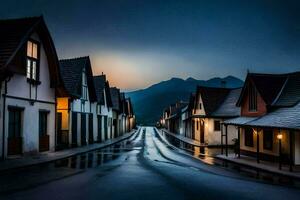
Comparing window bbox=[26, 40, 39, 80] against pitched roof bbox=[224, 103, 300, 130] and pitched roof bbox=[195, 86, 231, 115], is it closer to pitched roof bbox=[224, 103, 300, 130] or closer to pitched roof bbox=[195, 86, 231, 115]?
pitched roof bbox=[224, 103, 300, 130]

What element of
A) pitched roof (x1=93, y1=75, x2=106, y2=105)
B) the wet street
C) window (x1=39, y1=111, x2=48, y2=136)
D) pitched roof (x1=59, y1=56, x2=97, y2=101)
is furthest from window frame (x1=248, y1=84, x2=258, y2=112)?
pitched roof (x1=93, y1=75, x2=106, y2=105)

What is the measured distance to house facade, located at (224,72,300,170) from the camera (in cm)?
1964

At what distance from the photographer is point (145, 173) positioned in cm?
1455

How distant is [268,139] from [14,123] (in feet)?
53.7

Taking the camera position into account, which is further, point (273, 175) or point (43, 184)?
point (273, 175)

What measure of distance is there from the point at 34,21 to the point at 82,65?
1194 centimetres

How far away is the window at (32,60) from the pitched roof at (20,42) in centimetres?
92

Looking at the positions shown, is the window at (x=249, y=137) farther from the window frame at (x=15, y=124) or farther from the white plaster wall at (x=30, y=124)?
the window frame at (x=15, y=124)

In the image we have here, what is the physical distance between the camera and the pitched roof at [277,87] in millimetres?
22869

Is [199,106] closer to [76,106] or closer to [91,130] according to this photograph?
[91,130]

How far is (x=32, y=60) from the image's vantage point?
22609 millimetres

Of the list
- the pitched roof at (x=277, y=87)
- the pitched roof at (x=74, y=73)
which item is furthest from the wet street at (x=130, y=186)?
the pitched roof at (x=74, y=73)

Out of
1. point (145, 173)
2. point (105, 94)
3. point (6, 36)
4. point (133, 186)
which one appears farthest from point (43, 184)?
point (105, 94)

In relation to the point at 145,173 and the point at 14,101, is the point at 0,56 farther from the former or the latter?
the point at 145,173
